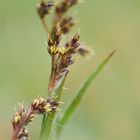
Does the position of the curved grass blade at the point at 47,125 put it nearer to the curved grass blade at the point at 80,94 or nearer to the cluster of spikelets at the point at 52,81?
the cluster of spikelets at the point at 52,81

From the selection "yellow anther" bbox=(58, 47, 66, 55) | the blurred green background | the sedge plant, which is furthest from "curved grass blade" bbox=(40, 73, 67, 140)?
the blurred green background

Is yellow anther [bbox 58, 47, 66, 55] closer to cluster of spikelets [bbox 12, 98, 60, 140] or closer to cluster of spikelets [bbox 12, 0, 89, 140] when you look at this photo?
cluster of spikelets [bbox 12, 0, 89, 140]

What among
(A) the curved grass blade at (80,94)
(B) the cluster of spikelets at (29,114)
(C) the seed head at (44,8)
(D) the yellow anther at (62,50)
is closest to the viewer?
(B) the cluster of spikelets at (29,114)

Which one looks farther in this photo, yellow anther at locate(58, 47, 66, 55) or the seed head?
the seed head

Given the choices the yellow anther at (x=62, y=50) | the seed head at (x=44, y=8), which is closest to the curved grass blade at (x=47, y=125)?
the yellow anther at (x=62, y=50)

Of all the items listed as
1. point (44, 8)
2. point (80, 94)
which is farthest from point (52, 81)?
point (44, 8)

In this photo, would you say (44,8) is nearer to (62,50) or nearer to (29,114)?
(62,50)
